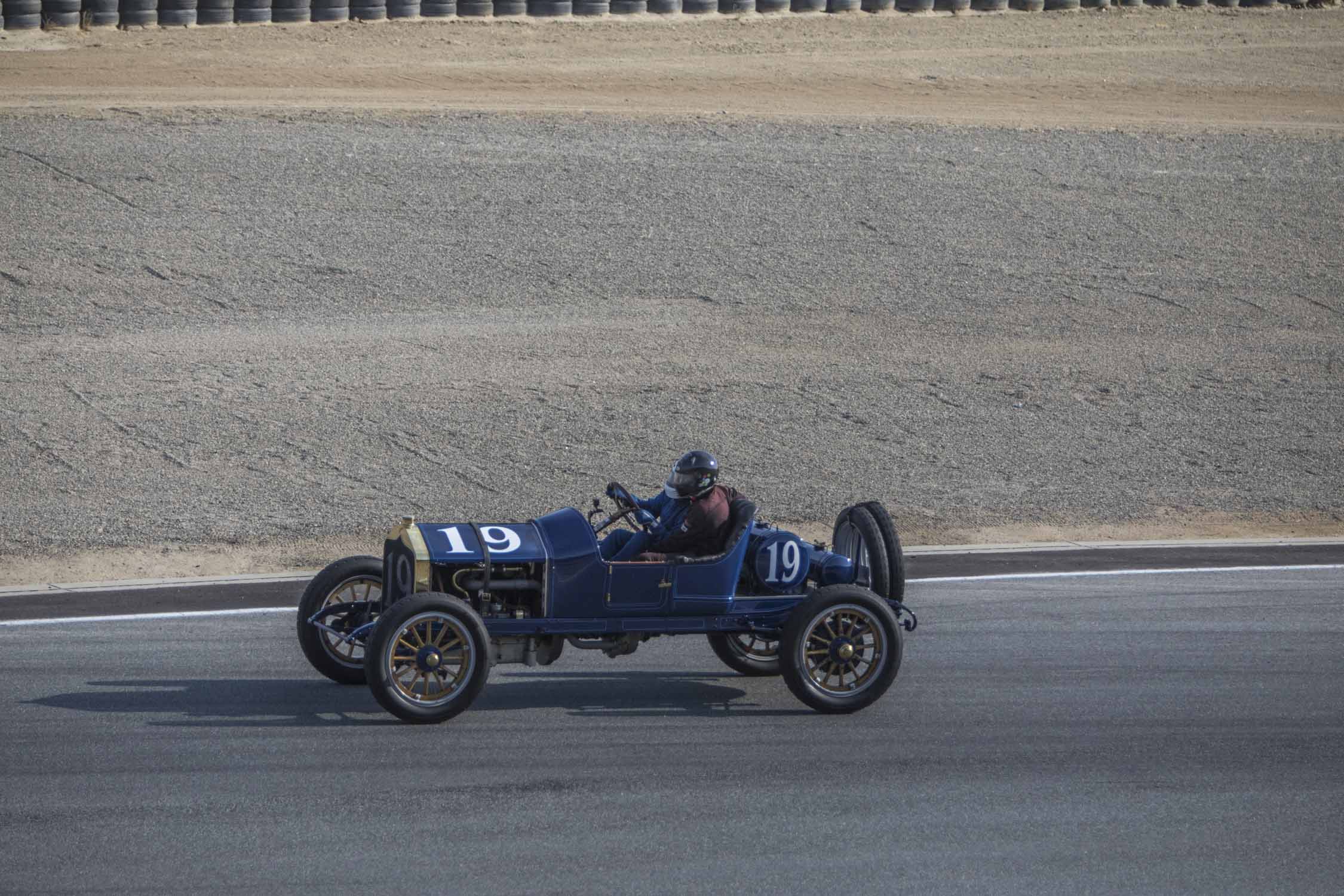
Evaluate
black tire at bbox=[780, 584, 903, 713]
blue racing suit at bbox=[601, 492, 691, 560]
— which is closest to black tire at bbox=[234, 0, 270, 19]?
blue racing suit at bbox=[601, 492, 691, 560]

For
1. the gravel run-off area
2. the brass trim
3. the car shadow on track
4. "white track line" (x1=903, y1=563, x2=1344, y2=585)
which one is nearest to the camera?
the brass trim

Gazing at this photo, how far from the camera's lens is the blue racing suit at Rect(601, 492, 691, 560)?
9766 millimetres

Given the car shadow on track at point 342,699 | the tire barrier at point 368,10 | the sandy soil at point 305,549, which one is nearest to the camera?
the car shadow on track at point 342,699

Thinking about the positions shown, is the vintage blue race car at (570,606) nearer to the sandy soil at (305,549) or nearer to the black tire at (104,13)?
the sandy soil at (305,549)

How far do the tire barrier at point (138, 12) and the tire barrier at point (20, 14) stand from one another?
152cm

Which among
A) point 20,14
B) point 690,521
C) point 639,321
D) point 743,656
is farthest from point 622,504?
point 20,14

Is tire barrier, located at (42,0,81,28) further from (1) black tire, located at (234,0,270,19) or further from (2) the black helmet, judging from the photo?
(2) the black helmet

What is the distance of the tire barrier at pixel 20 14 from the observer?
29.2 metres

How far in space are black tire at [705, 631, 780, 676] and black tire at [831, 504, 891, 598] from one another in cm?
78

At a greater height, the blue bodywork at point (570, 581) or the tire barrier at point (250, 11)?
the tire barrier at point (250, 11)

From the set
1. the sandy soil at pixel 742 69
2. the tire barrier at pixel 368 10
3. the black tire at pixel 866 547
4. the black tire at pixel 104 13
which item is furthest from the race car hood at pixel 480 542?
A: the tire barrier at pixel 368 10

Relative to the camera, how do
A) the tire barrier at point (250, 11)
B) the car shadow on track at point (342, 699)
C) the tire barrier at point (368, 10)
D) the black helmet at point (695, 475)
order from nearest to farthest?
1. the car shadow on track at point (342, 699)
2. the black helmet at point (695, 475)
3. the tire barrier at point (250, 11)
4. the tire barrier at point (368, 10)

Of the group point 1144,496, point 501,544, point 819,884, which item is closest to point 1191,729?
point 819,884

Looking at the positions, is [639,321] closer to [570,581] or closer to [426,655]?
[570,581]
